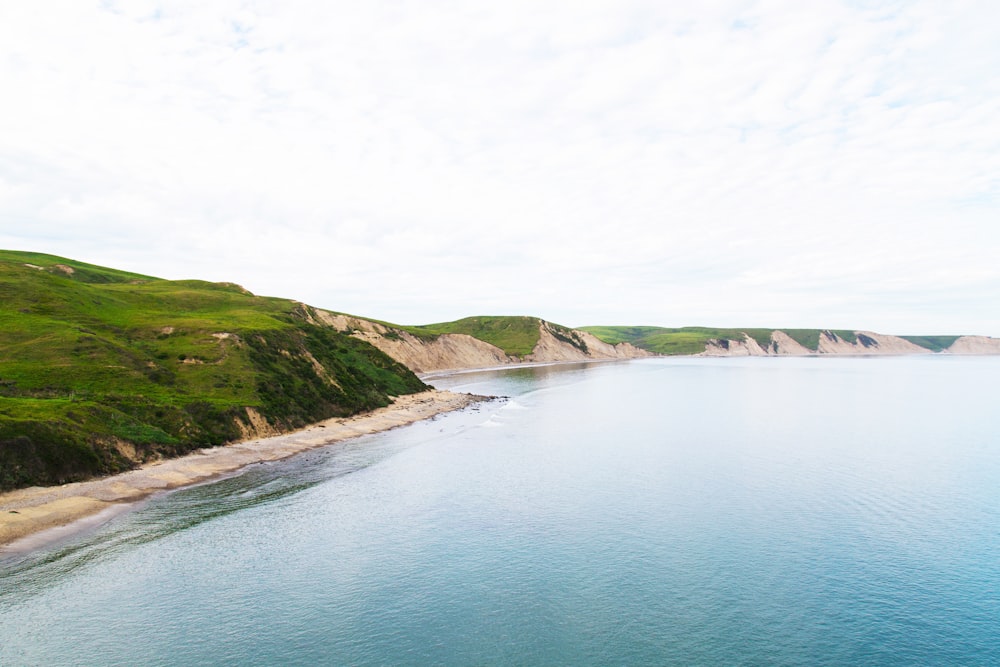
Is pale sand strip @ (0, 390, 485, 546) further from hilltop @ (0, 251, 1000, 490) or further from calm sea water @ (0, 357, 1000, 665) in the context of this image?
calm sea water @ (0, 357, 1000, 665)

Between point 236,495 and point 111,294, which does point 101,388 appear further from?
point 111,294

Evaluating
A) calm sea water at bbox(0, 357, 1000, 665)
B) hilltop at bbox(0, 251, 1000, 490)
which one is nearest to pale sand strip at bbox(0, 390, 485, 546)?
hilltop at bbox(0, 251, 1000, 490)

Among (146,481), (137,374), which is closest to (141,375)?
(137,374)

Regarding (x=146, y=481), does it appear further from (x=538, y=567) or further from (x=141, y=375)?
(x=538, y=567)

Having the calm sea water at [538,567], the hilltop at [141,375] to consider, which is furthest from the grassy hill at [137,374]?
the calm sea water at [538,567]

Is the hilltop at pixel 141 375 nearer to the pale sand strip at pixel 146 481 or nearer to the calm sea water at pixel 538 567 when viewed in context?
the pale sand strip at pixel 146 481

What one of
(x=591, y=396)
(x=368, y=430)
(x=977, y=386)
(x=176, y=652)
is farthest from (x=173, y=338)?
(x=977, y=386)
